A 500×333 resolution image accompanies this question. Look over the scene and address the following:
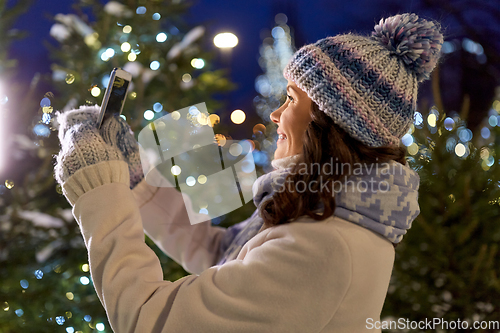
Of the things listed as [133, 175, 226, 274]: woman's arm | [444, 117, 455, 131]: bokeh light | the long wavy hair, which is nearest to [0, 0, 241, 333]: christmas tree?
[133, 175, 226, 274]: woman's arm

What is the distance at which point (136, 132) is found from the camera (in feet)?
4.31

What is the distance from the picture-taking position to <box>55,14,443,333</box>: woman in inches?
26.4

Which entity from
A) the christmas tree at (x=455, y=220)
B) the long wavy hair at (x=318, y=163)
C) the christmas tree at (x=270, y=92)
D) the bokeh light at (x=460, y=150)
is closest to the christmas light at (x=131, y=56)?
the christmas tree at (x=270, y=92)

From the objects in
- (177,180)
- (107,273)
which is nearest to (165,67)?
(177,180)

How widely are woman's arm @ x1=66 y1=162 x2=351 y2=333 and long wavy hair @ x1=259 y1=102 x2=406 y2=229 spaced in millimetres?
56

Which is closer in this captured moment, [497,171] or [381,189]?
[381,189]

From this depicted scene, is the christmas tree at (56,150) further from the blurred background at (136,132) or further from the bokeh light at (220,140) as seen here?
the bokeh light at (220,140)

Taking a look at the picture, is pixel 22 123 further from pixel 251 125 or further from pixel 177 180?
pixel 251 125

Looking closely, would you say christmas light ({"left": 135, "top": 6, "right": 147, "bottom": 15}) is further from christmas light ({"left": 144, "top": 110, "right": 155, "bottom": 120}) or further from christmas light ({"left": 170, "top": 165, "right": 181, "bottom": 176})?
christmas light ({"left": 170, "top": 165, "right": 181, "bottom": 176})

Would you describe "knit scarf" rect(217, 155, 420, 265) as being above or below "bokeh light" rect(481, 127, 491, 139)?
above

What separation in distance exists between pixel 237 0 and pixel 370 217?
115 inches

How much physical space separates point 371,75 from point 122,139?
631mm

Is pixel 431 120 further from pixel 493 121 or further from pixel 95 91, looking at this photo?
pixel 95 91

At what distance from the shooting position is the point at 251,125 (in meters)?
1.79
